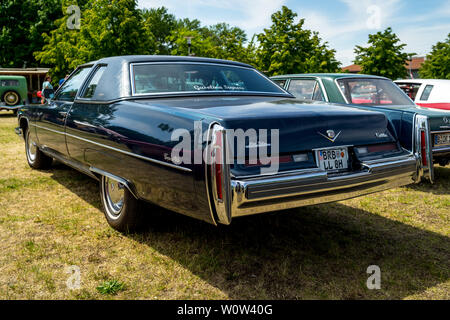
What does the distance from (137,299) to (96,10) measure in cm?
2409

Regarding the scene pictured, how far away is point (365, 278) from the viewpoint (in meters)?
2.94

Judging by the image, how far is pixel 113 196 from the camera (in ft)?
12.6

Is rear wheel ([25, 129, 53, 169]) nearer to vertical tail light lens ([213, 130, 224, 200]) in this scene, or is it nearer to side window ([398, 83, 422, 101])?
vertical tail light lens ([213, 130, 224, 200])

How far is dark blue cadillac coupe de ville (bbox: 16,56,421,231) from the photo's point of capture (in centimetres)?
253

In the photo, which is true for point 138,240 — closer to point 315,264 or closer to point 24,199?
point 315,264

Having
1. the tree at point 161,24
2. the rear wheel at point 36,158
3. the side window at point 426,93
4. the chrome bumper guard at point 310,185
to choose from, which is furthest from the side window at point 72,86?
the tree at point 161,24

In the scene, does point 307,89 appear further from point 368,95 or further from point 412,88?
point 412,88

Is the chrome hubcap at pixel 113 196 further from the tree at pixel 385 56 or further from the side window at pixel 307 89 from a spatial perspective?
the tree at pixel 385 56

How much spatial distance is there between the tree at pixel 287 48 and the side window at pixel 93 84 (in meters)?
20.3

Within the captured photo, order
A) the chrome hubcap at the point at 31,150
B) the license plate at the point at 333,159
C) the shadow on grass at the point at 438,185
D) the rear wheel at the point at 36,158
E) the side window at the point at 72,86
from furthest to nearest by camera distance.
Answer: the chrome hubcap at the point at 31,150
the rear wheel at the point at 36,158
the shadow on grass at the point at 438,185
the side window at the point at 72,86
the license plate at the point at 333,159

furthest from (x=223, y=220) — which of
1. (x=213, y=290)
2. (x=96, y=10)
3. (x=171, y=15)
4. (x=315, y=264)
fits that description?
(x=171, y=15)

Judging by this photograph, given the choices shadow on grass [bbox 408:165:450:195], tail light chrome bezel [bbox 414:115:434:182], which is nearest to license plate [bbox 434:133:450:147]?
shadow on grass [bbox 408:165:450:195]

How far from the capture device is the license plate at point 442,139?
17.8 ft

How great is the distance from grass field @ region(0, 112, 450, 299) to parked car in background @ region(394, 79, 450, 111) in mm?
3780
